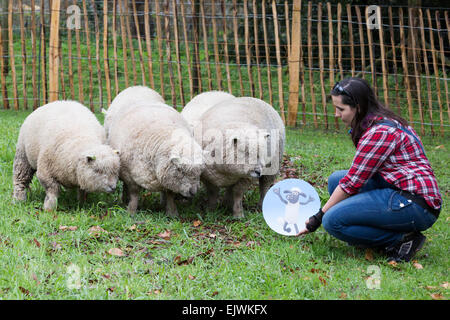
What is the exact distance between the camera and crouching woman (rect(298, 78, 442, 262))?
4375mm

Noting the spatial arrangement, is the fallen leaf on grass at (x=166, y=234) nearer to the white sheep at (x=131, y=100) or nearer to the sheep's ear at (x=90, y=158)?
the sheep's ear at (x=90, y=158)

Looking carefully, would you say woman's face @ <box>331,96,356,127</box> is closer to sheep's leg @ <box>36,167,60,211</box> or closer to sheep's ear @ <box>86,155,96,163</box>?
sheep's ear @ <box>86,155,96,163</box>

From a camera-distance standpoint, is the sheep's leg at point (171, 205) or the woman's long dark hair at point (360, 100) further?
the sheep's leg at point (171, 205)

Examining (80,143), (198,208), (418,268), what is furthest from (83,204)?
(418,268)

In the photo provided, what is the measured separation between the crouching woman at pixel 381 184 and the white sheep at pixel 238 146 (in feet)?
4.14

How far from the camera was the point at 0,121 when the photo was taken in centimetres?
974

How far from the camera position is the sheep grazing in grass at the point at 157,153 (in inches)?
220

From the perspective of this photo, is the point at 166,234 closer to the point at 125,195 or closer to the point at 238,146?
the point at 238,146

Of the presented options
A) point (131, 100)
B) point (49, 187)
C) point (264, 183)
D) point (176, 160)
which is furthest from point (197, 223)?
point (131, 100)

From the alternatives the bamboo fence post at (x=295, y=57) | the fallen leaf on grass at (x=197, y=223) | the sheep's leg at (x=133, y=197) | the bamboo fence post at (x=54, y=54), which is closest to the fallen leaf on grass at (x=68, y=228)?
the sheep's leg at (x=133, y=197)

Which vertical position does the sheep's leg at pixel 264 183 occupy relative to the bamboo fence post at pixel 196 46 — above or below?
below

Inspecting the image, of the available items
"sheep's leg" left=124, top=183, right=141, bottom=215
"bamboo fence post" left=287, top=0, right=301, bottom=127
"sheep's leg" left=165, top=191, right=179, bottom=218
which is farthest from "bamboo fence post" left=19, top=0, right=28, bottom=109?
"sheep's leg" left=165, top=191, right=179, bottom=218

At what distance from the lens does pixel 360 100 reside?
14.7 feet

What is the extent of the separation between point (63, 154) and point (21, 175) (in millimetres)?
921
